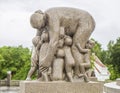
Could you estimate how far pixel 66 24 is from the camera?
835 cm

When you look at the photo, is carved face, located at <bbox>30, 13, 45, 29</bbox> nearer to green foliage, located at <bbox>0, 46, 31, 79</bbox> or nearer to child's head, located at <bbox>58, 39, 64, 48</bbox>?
child's head, located at <bbox>58, 39, 64, 48</bbox>

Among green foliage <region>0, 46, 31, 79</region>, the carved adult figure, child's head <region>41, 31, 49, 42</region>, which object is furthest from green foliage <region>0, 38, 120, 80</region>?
child's head <region>41, 31, 49, 42</region>

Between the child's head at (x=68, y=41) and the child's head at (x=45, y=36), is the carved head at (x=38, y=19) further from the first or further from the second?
the child's head at (x=68, y=41)

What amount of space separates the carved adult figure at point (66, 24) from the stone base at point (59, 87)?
45cm

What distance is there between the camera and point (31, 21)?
27.1ft

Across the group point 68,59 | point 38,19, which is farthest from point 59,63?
point 38,19

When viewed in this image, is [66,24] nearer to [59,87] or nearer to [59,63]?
[59,63]

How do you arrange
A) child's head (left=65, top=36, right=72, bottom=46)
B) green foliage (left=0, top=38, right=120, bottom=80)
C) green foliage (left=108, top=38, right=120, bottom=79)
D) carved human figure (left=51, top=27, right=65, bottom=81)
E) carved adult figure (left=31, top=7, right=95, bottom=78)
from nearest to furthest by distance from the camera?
1. carved human figure (left=51, top=27, right=65, bottom=81)
2. carved adult figure (left=31, top=7, right=95, bottom=78)
3. child's head (left=65, top=36, right=72, bottom=46)
4. green foliage (left=108, top=38, right=120, bottom=79)
5. green foliage (left=0, top=38, right=120, bottom=80)

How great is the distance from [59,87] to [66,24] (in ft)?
4.80

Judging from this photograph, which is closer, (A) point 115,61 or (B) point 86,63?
(B) point 86,63

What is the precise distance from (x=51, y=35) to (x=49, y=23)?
0.93ft

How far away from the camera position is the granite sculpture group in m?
8.09

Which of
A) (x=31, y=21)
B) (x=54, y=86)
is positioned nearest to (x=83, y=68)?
(x=54, y=86)

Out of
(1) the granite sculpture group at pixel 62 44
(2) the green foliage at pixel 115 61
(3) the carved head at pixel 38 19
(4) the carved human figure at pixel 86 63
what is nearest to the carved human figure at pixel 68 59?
(1) the granite sculpture group at pixel 62 44
